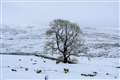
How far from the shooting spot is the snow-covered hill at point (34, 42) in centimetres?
2905

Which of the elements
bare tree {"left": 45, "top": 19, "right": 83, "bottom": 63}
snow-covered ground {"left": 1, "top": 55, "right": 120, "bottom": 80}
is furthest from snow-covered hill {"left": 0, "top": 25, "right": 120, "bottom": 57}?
bare tree {"left": 45, "top": 19, "right": 83, "bottom": 63}

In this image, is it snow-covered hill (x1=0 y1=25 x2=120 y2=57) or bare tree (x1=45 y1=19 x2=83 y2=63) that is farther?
snow-covered hill (x1=0 y1=25 x2=120 y2=57)

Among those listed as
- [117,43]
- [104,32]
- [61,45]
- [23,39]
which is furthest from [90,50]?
[104,32]

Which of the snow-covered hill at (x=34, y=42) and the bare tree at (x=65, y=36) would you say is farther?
the snow-covered hill at (x=34, y=42)

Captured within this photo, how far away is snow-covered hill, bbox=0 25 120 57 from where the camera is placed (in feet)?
95.3

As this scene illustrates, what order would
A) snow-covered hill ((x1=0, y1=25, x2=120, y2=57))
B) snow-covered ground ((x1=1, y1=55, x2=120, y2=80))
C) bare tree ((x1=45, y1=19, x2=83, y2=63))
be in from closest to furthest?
snow-covered ground ((x1=1, y1=55, x2=120, y2=80))
bare tree ((x1=45, y1=19, x2=83, y2=63))
snow-covered hill ((x1=0, y1=25, x2=120, y2=57))

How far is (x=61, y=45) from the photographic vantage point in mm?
22281

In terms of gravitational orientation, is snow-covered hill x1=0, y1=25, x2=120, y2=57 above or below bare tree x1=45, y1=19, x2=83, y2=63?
below

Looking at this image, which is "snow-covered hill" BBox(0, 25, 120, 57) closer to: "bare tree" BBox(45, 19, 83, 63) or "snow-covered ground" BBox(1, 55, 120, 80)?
"snow-covered ground" BBox(1, 55, 120, 80)

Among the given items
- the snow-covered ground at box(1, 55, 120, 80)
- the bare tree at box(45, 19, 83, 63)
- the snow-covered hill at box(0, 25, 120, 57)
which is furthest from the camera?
the snow-covered hill at box(0, 25, 120, 57)

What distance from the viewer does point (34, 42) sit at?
33500 mm

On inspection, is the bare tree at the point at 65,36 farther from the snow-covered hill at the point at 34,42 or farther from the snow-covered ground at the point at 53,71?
the snow-covered hill at the point at 34,42

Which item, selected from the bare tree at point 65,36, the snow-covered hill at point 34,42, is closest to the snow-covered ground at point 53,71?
the bare tree at point 65,36

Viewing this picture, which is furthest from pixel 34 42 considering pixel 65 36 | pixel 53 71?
pixel 53 71
